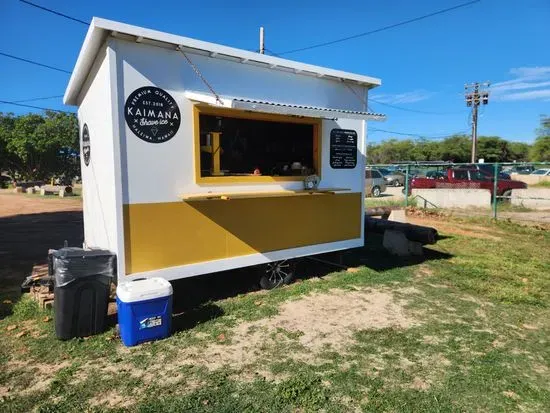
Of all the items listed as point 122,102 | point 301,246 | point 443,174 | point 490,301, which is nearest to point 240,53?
point 122,102

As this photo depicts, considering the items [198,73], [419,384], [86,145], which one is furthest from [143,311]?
[86,145]

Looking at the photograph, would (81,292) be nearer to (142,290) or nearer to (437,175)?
(142,290)

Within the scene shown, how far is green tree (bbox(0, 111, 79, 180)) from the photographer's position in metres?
32.9

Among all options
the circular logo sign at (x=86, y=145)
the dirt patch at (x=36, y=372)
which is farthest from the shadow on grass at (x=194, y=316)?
the circular logo sign at (x=86, y=145)

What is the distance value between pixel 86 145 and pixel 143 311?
10.6 feet

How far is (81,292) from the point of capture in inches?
168

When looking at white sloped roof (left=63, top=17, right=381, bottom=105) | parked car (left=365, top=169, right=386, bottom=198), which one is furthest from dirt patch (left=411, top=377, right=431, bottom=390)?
parked car (left=365, top=169, right=386, bottom=198)

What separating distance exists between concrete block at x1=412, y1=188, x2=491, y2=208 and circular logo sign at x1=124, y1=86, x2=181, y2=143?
13.6 meters

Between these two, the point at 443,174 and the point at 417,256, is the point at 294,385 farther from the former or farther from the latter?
the point at 443,174

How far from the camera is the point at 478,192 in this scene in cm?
1590

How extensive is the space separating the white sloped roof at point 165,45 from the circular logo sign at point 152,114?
589mm

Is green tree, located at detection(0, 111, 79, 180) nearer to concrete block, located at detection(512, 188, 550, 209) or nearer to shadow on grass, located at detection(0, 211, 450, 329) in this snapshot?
shadow on grass, located at detection(0, 211, 450, 329)

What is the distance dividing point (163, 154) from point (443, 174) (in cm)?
1754

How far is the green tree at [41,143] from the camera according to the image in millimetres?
32938
